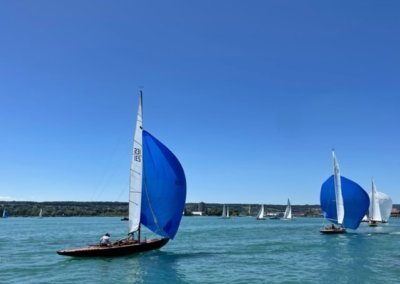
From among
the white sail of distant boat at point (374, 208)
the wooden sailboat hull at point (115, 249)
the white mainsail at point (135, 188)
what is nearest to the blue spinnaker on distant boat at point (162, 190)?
the white mainsail at point (135, 188)

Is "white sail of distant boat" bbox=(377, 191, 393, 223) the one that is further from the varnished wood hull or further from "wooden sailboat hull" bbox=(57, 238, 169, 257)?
"wooden sailboat hull" bbox=(57, 238, 169, 257)

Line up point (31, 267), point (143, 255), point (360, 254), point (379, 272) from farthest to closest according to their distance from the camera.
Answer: point (360, 254)
point (143, 255)
point (31, 267)
point (379, 272)

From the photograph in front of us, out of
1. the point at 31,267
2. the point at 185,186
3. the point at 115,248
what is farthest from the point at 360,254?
the point at 31,267

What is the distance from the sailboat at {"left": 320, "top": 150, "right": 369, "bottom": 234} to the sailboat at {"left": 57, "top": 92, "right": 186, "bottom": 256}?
38520 mm

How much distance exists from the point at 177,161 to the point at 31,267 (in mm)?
14669

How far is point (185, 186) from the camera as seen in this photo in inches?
1645

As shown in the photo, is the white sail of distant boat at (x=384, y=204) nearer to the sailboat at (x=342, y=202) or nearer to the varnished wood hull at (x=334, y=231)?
the sailboat at (x=342, y=202)

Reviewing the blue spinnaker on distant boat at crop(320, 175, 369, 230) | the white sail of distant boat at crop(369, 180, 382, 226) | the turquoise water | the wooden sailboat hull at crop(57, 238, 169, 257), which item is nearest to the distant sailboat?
the white sail of distant boat at crop(369, 180, 382, 226)

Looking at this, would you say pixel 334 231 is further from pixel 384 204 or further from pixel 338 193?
pixel 384 204

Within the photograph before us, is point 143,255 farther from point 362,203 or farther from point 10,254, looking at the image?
point 362,203

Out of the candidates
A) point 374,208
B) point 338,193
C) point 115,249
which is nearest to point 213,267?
point 115,249

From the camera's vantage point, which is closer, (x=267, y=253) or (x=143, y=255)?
(x=143, y=255)

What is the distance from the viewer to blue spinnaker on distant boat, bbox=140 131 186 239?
135 ft

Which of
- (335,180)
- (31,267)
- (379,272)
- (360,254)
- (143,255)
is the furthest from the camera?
(335,180)
